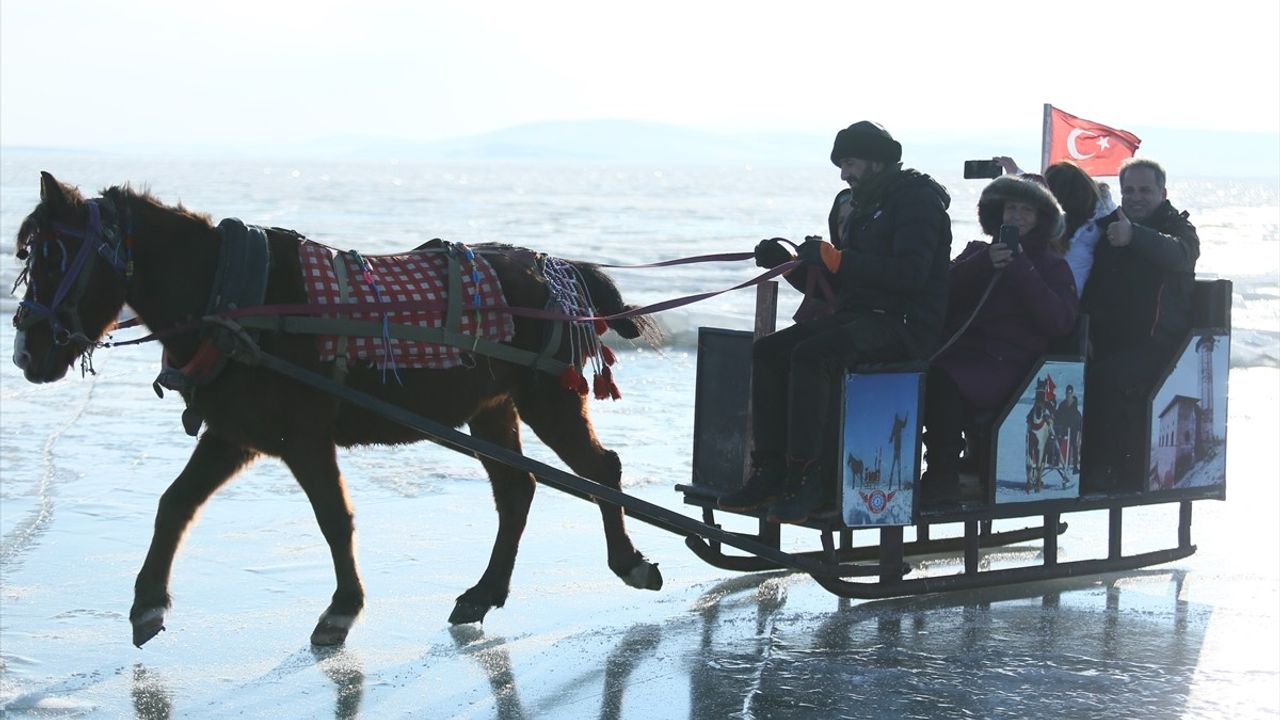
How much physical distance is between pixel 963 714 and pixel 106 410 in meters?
8.21

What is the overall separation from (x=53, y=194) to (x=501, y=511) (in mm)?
2234

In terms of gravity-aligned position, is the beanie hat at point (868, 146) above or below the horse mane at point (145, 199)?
above

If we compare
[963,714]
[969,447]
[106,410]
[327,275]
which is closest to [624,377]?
[106,410]

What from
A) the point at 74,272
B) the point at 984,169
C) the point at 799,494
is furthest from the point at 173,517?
the point at 984,169

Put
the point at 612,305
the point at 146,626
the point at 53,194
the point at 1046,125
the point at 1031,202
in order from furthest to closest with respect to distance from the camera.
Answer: the point at 1046,125 → the point at 612,305 → the point at 1031,202 → the point at 146,626 → the point at 53,194

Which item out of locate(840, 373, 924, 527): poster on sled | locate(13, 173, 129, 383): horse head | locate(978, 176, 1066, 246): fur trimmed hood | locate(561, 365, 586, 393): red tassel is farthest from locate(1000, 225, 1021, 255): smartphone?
locate(13, 173, 129, 383): horse head

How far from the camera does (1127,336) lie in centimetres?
664

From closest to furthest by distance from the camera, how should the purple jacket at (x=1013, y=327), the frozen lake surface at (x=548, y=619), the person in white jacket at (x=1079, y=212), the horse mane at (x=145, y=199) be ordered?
the frozen lake surface at (x=548, y=619), the horse mane at (x=145, y=199), the purple jacket at (x=1013, y=327), the person in white jacket at (x=1079, y=212)

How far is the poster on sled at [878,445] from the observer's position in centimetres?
590

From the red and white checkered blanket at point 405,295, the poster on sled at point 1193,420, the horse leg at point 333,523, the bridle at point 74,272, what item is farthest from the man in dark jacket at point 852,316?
the bridle at point 74,272

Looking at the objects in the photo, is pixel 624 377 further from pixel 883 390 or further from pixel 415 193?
pixel 415 193

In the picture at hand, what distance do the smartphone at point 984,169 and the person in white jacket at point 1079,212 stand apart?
0.89ft

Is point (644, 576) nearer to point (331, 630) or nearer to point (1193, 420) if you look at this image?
point (331, 630)

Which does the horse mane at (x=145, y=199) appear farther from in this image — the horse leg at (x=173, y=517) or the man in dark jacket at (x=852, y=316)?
the man in dark jacket at (x=852, y=316)
